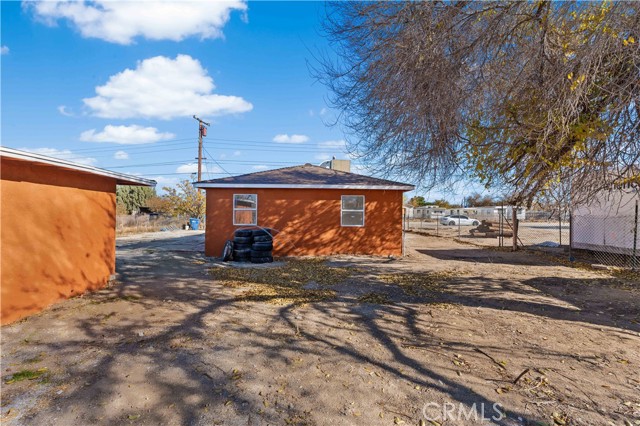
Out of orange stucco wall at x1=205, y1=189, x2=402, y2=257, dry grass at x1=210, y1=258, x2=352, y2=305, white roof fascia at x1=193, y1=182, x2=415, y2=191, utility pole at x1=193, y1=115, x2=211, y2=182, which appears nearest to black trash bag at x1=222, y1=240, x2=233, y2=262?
orange stucco wall at x1=205, y1=189, x2=402, y2=257

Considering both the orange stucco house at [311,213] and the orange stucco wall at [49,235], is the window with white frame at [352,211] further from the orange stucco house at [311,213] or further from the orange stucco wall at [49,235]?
the orange stucco wall at [49,235]

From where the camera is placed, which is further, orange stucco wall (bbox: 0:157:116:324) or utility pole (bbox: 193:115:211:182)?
utility pole (bbox: 193:115:211:182)

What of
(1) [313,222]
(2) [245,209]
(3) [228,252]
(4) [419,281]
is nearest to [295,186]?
(1) [313,222]

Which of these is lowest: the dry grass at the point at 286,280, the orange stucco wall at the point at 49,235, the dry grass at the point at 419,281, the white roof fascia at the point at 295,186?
the dry grass at the point at 286,280

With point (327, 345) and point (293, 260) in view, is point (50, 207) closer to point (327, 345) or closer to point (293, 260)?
point (327, 345)

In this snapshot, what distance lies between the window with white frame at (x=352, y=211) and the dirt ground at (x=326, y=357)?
19.4 ft

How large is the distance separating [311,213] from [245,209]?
249cm

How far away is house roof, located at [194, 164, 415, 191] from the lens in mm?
12367

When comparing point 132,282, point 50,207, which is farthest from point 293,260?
A: point 50,207

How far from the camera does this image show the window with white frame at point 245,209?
12.5 meters

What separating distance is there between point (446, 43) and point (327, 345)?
4781mm

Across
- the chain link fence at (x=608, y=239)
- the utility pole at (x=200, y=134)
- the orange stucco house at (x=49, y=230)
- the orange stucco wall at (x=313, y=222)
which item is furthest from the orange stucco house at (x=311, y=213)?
the utility pole at (x=200, y=134)

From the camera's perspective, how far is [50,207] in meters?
5.58

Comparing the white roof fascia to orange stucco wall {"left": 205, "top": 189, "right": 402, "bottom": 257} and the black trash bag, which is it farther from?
the black trash bag
